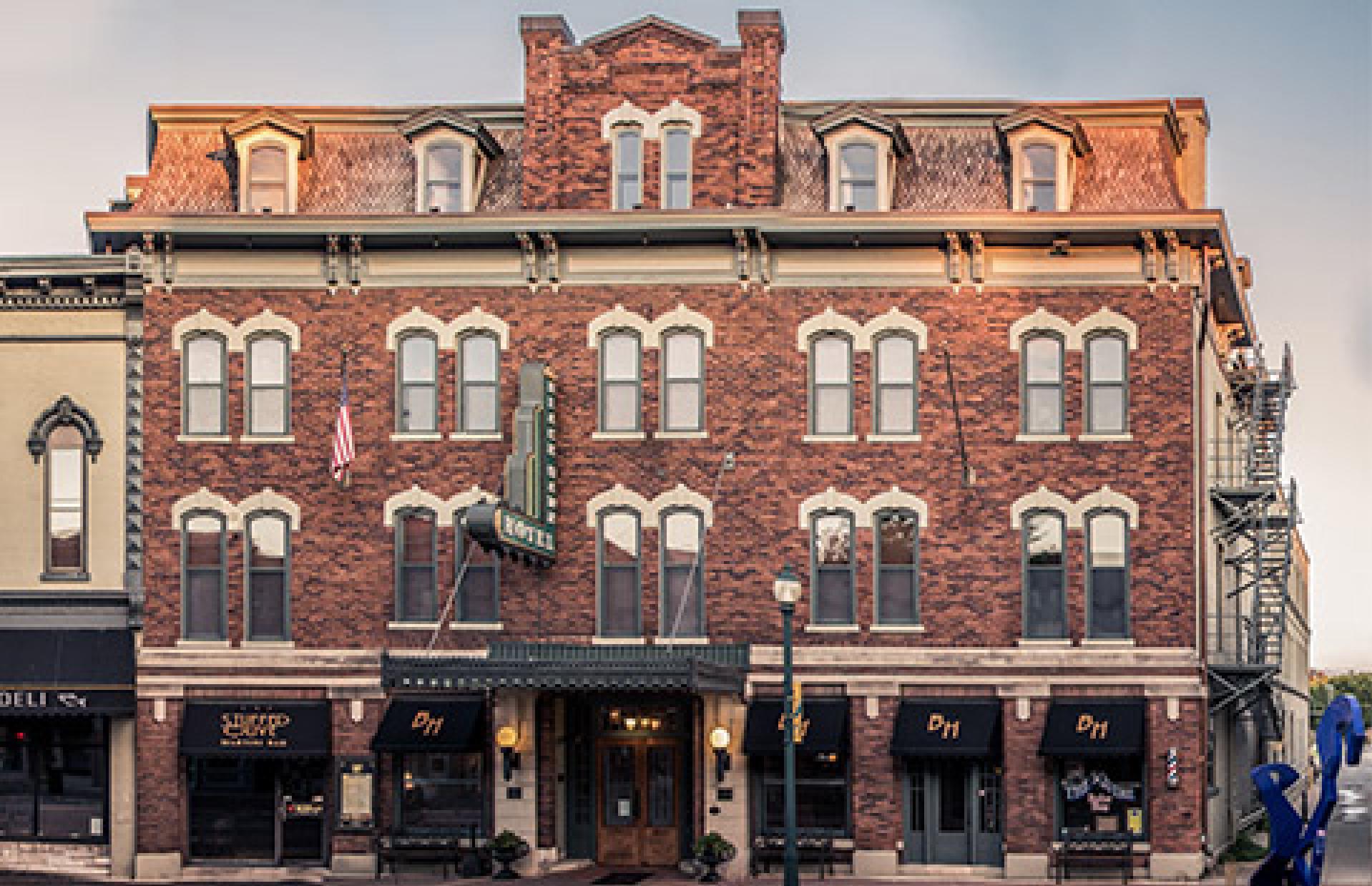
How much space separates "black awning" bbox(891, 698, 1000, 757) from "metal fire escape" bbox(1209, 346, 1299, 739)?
15.4 ft

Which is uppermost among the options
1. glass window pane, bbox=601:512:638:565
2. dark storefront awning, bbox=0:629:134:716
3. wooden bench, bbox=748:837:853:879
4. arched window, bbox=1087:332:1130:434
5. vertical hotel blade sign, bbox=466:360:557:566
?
arched window, bbox=1087:332:1130:434

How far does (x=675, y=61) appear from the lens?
37094 millimetres

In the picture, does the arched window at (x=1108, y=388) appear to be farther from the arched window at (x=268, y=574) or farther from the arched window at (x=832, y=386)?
the arched window at (x=268, y=574)

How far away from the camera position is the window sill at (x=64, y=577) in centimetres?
3728

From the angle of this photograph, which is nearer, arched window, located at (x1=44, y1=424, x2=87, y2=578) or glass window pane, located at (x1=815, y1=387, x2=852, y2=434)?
glass window pane, located at (x1=815, y1=387, x2=852, y2=434)

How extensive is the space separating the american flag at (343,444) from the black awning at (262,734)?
14.5ft

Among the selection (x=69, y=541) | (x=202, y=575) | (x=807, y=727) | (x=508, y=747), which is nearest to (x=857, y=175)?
(x=807, y=727)

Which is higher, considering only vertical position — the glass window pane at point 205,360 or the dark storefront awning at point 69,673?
the glass window pane at point 205,360

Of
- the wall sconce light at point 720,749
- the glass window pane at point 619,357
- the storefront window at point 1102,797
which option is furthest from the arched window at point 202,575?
the storefront window at point 1102,797

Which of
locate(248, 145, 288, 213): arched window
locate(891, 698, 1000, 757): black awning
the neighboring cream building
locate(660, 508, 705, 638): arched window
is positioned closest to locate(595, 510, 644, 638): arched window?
locate(660, 508, 705, 638): arched window

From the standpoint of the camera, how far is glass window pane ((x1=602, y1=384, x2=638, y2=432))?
36500 millimetres

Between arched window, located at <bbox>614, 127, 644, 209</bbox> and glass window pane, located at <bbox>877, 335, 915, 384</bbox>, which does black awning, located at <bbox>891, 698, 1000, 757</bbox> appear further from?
arched window, located at <bbox>614, 127, 644, 209</bbox>

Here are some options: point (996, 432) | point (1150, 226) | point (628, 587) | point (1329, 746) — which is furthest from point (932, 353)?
point (1329, 746)

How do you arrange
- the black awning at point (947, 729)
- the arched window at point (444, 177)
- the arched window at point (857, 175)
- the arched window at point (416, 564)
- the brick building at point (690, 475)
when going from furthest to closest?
the arched window at point (444, 177) → the arched window at point (857, 175) → the arched window at point (416, 564) → the brick building at point (690, 475) → the black awning at point (947, 729)
